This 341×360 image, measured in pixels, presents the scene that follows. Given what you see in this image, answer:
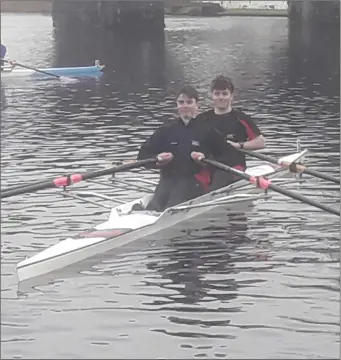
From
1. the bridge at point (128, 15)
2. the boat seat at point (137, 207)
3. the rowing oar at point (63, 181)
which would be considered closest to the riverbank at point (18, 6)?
the rowing oar at point (63, 181)

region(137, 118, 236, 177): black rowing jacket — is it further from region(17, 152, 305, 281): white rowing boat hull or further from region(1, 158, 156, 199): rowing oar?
region(17, 152, 305, 281): white rowing boat hull

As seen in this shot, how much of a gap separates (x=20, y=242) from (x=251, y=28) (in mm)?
48221

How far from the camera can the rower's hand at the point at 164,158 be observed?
916 centimetres

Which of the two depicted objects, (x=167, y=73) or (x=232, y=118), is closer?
(x=232, y=118)

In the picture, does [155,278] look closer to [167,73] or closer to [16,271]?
[16,271]

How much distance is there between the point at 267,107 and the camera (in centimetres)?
2038

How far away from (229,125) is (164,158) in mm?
1480

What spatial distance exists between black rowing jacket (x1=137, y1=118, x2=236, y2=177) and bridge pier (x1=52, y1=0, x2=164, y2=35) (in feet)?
82.0

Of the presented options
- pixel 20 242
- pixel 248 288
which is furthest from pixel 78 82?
pixel 248 288

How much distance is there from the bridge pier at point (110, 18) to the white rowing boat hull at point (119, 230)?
25032 mm

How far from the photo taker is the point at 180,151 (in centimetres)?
929

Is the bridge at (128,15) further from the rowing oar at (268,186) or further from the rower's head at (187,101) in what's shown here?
the rowing oar at (268,186)

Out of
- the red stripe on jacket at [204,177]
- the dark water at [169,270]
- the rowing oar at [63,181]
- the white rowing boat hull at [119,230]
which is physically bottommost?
the dark water at [169,270]

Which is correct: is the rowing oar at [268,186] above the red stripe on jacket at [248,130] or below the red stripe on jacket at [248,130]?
below
